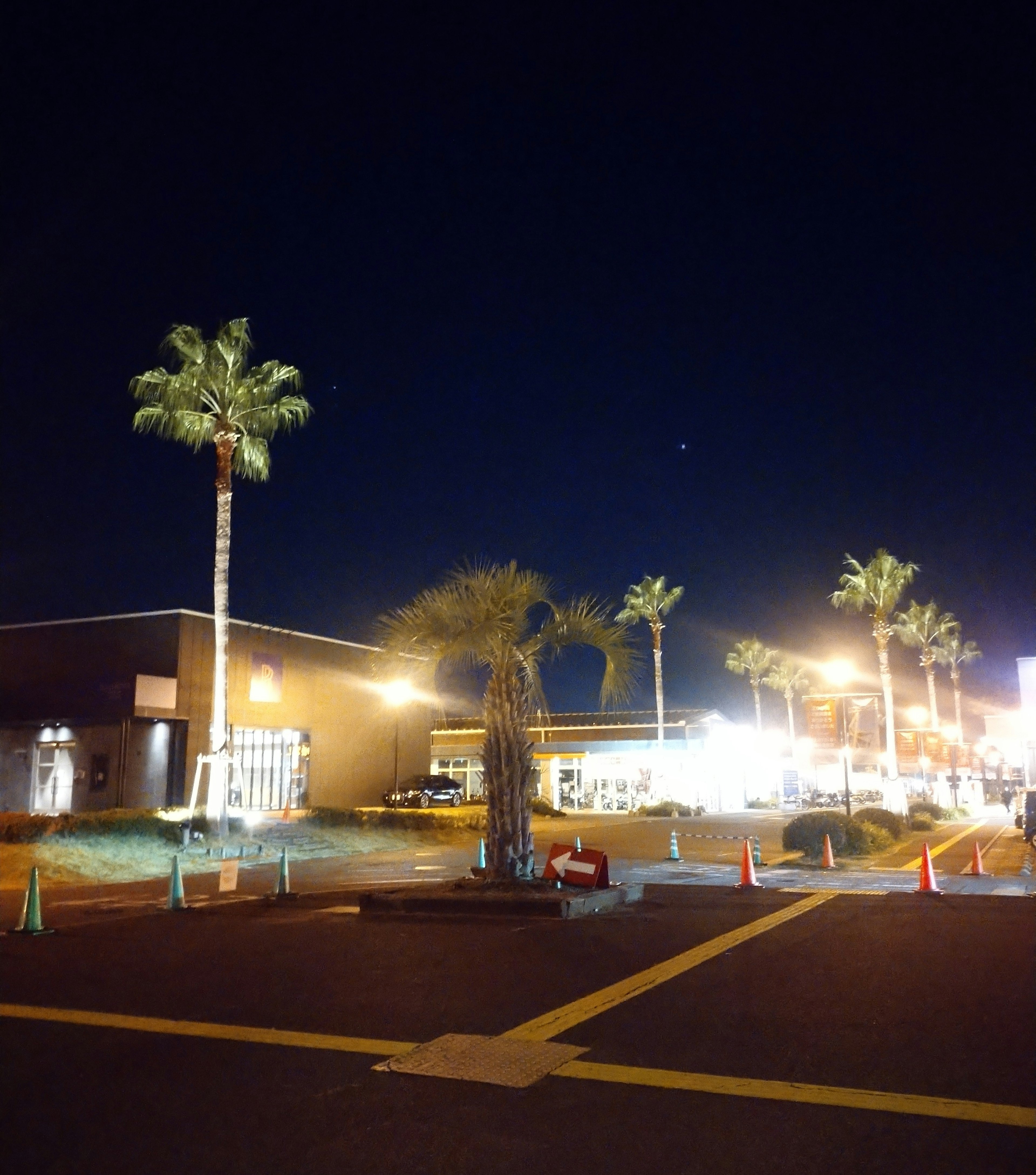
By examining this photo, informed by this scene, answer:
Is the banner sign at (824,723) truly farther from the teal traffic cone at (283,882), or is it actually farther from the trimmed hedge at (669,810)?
the trimmed hedge at (669,810)

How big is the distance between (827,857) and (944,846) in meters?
9.39

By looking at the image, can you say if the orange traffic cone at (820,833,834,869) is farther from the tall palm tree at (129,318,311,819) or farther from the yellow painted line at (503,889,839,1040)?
the tall palm tree at (129,318,311,819)

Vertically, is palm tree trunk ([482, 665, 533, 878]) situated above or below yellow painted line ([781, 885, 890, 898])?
above

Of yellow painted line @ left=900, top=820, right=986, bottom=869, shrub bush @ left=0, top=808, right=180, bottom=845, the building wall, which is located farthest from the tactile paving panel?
the building wall

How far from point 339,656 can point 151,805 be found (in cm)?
1120

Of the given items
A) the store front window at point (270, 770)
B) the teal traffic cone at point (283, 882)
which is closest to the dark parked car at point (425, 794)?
the store front window at point (270, 770)

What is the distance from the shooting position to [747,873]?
16844mm

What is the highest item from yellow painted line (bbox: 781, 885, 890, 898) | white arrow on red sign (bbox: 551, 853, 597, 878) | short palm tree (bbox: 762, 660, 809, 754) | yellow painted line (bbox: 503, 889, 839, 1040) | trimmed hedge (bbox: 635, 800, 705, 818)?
short palm tree (bbox: 762, 660, 809, 754)

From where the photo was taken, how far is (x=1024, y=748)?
42062 millimetres

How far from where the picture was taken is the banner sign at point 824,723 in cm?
2677

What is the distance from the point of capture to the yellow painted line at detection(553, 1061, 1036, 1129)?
5.71 metres

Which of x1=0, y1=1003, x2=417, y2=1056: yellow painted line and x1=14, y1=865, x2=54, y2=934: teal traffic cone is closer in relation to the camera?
x1=0, y1=1003, x2=417, y2=1056: yellow painted line

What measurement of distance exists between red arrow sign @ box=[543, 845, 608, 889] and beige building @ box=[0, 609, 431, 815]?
19.0 meters

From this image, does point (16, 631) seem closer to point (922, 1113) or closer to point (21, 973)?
point (21, 973)
